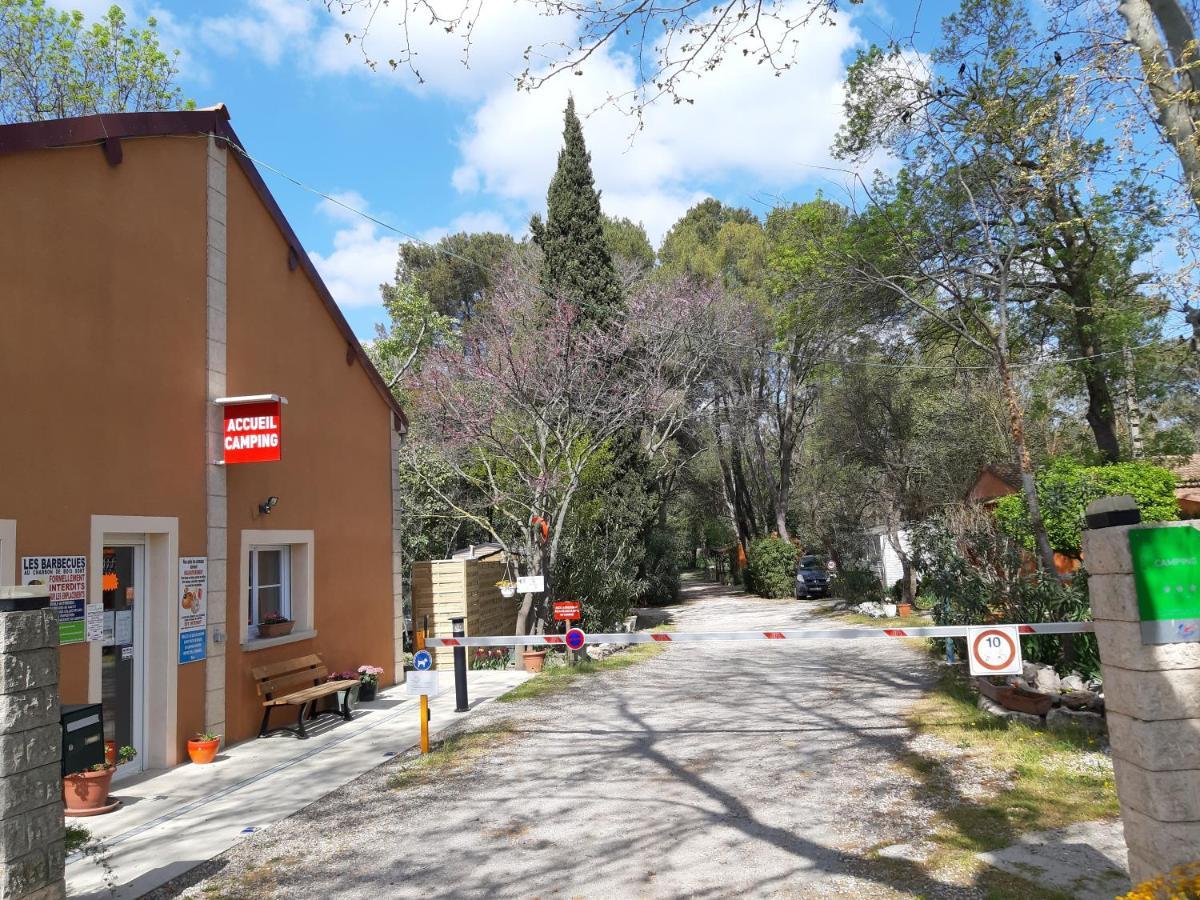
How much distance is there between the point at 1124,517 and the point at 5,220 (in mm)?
8189

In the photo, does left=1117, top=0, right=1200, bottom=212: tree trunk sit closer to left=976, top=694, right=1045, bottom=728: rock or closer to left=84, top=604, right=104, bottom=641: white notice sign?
left=976, top=694, right=1045, bottom=728: rock

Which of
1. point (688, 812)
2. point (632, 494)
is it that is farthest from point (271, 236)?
point (632, 494)

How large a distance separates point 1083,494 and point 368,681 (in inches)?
535

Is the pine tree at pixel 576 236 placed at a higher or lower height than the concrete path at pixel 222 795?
higher

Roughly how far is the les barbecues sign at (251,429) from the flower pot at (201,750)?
113 inches

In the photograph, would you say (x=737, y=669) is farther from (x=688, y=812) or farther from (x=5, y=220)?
(x=5, y=220)

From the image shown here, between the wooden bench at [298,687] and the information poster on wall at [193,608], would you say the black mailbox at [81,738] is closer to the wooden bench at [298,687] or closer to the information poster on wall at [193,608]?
the information poster on wall at [193,608]

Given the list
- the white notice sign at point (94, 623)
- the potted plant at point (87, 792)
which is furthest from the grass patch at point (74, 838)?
the white notice sign at point (94, 623)

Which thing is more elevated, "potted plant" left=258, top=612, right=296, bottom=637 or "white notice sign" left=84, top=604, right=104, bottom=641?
"white notice sign" left=84, top=604, right=104, bottom=641

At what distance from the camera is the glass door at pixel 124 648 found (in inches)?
306

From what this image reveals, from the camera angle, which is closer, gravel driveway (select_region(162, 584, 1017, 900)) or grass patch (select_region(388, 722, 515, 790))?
gravel driveway (select_region(162, 584, 1017, 900))

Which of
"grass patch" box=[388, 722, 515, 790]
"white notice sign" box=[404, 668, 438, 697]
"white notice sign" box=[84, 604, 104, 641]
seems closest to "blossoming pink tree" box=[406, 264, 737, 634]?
"grass patch" box=[388, 722, 515, 790]

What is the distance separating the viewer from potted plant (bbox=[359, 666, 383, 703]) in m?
11.6

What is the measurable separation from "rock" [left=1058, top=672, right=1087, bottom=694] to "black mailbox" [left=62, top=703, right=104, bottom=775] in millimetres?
9097
